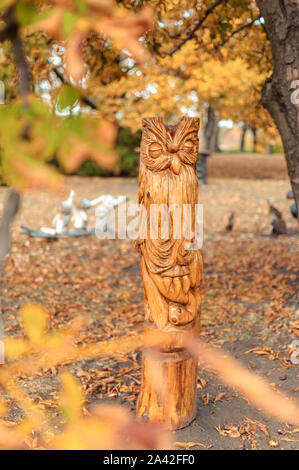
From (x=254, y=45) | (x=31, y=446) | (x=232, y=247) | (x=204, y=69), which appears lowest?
(x=31, y=446)

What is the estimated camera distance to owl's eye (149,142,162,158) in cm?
284

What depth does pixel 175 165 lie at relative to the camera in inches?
111

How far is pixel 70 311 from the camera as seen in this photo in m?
5.29

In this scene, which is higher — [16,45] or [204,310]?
[16,45]

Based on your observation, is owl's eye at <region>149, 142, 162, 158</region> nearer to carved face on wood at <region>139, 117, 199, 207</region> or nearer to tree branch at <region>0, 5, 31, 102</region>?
carved face on wood at <region>139, 117, 199, 207</region>

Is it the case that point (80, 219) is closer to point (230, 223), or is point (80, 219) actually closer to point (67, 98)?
point (230, 223)

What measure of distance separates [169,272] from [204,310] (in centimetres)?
254

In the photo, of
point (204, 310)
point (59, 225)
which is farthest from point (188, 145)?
point (59, 225)

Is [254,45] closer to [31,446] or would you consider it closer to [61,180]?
[31,446]

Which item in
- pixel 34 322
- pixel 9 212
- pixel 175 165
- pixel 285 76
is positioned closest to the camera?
pixel 9 212

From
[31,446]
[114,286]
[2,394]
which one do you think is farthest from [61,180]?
[114,286]

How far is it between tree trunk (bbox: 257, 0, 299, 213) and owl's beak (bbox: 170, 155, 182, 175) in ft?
6.15

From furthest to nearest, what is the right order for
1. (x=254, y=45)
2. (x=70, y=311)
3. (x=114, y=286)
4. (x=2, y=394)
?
(x=254, y=45)
(x=114, y=286)
(x=70, y=311)
(x=2, y=394)

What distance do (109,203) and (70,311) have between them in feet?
11.9
